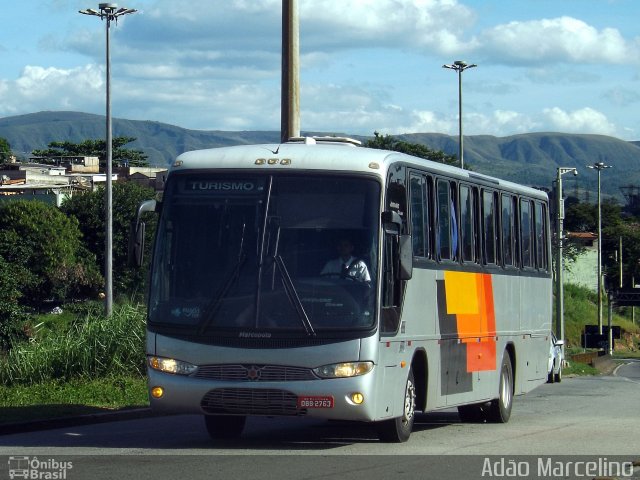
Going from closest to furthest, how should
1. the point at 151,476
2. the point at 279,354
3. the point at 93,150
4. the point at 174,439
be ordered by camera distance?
the point at 151,476 → the point at 279,354 → the point at 174,439 → the point at 93,150

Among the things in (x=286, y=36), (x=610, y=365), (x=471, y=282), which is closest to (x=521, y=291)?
(x=471, y=282)

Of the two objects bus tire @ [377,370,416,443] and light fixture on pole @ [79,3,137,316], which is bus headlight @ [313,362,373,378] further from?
light fixture on pole @ [79,3,137,316]

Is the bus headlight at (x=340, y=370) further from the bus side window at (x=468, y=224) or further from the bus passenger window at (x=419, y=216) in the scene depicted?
the bus side window at (x=468, y=224)

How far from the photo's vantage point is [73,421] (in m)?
15.9

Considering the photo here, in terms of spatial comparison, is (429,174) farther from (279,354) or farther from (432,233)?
(279,354)

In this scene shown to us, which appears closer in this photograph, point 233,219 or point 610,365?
point 233,219

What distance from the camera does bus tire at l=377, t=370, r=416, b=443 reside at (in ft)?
43.4

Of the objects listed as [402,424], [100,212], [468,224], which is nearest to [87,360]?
[468,224]

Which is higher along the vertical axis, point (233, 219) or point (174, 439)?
point (233, 219)

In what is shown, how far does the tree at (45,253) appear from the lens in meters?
76.3

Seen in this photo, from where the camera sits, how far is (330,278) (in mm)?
12266

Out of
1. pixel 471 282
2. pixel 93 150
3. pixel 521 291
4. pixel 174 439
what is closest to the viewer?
pixel 174 439

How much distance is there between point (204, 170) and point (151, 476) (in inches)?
150

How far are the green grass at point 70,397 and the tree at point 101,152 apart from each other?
137 m
